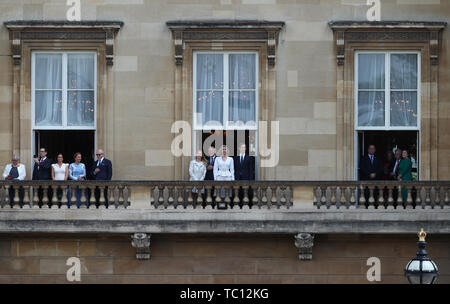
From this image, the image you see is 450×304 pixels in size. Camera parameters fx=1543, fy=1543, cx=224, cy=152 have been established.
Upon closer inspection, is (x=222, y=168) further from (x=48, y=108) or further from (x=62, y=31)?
(x=62, y=31)

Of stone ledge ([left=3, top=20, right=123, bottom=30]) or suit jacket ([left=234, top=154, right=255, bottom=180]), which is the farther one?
stone ledge ([left=3, top=20, right=123, bottom=30])

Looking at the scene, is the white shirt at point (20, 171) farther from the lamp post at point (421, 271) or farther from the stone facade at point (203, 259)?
the lamp post at point (421, 271)

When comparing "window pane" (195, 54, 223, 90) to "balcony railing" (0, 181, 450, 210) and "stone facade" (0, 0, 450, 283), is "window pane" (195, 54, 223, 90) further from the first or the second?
"balcony railing" (0, 181, 450, 210)

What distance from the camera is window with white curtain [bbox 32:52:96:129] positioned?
36.5 meters

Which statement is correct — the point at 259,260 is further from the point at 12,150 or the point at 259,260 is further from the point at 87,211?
the point at 12,150

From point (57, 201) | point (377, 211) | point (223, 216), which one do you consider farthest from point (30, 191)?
point (377, 211)

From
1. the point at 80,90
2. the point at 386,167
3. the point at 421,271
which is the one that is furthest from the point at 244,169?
the point at 421,271

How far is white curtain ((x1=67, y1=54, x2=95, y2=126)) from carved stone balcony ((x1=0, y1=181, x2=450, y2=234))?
7.92 ft

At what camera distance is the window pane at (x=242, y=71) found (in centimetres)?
3634

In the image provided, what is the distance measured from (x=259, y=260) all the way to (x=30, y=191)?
17.7ft

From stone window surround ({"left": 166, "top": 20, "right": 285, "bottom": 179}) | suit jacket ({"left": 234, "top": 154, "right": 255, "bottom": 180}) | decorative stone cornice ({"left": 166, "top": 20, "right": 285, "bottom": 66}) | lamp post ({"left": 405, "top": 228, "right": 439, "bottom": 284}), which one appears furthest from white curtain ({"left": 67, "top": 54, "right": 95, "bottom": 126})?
lamp post ({"left": 405, "top": 228, "right": 439, "bottom": 284})

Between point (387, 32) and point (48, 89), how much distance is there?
8.10 meters

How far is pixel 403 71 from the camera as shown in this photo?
36312 millimetres

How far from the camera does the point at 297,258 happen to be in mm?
35062
